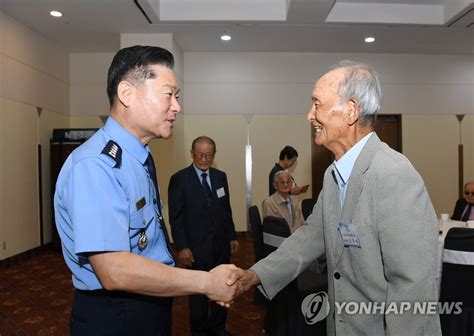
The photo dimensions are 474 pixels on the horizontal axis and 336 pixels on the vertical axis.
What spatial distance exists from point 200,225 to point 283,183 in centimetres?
117

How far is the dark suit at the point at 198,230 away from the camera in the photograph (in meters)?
3.13

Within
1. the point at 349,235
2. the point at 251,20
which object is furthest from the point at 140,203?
the point at 251,20

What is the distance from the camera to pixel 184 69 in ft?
24.8

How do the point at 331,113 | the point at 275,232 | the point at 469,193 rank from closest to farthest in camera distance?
the point at 331,113 < the point at 275,232 < the point at 469,193

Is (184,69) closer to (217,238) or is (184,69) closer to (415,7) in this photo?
(415,7)

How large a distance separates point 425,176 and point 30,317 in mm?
7344

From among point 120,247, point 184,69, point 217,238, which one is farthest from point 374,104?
point 184,69

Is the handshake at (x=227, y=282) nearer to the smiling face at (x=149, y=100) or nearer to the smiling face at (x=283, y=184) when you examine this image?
the smiling face at (x=149, y=100)

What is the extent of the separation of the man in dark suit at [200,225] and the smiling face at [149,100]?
183cm

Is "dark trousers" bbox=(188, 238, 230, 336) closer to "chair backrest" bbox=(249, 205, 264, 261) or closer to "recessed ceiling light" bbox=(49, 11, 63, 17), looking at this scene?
"chair backrest" bbox=(249, 205, 264, 261)

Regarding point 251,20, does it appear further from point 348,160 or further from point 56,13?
point 348,160

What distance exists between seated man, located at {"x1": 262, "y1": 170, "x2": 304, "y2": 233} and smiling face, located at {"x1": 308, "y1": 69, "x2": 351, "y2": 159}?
7.83 feet

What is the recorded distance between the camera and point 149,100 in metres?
1.38

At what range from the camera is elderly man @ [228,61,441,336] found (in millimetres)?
1195
